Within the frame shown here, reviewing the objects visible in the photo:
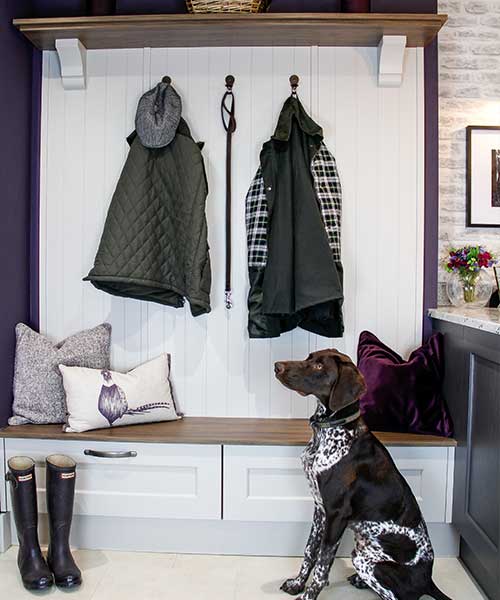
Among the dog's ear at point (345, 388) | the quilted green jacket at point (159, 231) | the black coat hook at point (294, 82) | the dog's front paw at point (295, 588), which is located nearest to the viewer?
the dog's ear at point (345, 388)

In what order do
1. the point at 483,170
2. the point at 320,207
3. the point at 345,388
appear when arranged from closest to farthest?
the point at 345,388 < the point at 320,207 < the point at 483,170

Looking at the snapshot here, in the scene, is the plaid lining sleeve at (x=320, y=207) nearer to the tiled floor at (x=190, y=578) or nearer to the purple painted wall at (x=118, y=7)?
the purple painted wall at (x=118, y=7)

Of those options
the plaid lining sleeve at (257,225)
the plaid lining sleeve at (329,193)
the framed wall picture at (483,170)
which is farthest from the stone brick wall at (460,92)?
the plaid lining sleeve at (257,225)

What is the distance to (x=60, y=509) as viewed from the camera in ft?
7.15

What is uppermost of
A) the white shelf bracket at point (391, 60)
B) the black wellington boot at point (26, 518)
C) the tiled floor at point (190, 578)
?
the white shelf bracket at point (391, 60)

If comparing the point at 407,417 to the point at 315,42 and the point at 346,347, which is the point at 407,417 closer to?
the point at 346,347

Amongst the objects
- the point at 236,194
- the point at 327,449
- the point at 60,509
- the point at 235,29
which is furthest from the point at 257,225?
the point at 60,509

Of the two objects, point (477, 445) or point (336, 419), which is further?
point (477, 445)

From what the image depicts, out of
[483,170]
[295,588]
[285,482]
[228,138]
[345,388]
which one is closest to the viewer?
[345,388]

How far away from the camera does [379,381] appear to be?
95.1 inches

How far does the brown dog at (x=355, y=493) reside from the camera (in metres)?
1.90

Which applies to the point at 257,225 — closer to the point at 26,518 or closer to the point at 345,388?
the point at 345,388

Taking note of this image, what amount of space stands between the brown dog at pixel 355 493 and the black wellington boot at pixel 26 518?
0.92 m

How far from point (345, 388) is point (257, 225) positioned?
931 mm
